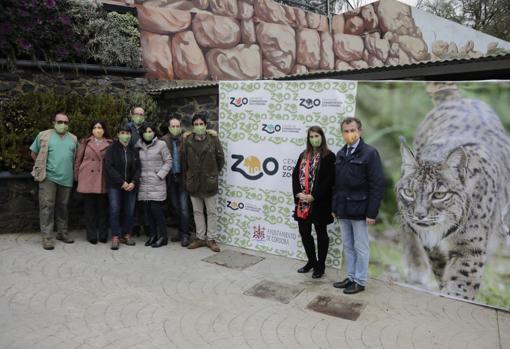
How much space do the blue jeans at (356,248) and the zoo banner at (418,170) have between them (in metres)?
0.39

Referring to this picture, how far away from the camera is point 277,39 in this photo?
12.9 meters

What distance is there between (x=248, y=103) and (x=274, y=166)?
99 cm

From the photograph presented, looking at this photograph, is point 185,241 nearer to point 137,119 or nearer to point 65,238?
point 65,238

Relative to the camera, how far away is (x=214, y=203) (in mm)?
6219

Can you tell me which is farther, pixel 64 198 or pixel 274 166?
pixel 64 198

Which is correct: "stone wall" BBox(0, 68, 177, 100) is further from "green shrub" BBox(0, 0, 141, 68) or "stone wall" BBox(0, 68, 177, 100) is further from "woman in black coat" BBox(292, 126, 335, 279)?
"woman in black coat" BBox(292, 126, 335, 279)

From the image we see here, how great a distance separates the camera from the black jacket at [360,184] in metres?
4.36

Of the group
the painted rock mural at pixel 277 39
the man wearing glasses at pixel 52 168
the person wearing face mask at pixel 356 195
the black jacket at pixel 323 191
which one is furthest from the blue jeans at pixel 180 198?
the painted rock mural at pixel 277 39

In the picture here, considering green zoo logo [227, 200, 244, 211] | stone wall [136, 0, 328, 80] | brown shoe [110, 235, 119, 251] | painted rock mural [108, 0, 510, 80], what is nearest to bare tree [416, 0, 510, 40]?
painted rock mural [108, 0, 510, 80]

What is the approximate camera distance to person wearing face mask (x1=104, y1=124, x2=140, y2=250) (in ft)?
19.7

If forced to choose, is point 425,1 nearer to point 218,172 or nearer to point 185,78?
point 185,78

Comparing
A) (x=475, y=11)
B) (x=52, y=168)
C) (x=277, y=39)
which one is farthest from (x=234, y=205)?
(x=475, y=11)

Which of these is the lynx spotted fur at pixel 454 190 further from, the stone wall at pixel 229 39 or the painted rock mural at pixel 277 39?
the stone wall at pixel 229 39

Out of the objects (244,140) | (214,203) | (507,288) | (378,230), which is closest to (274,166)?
(244,140)
